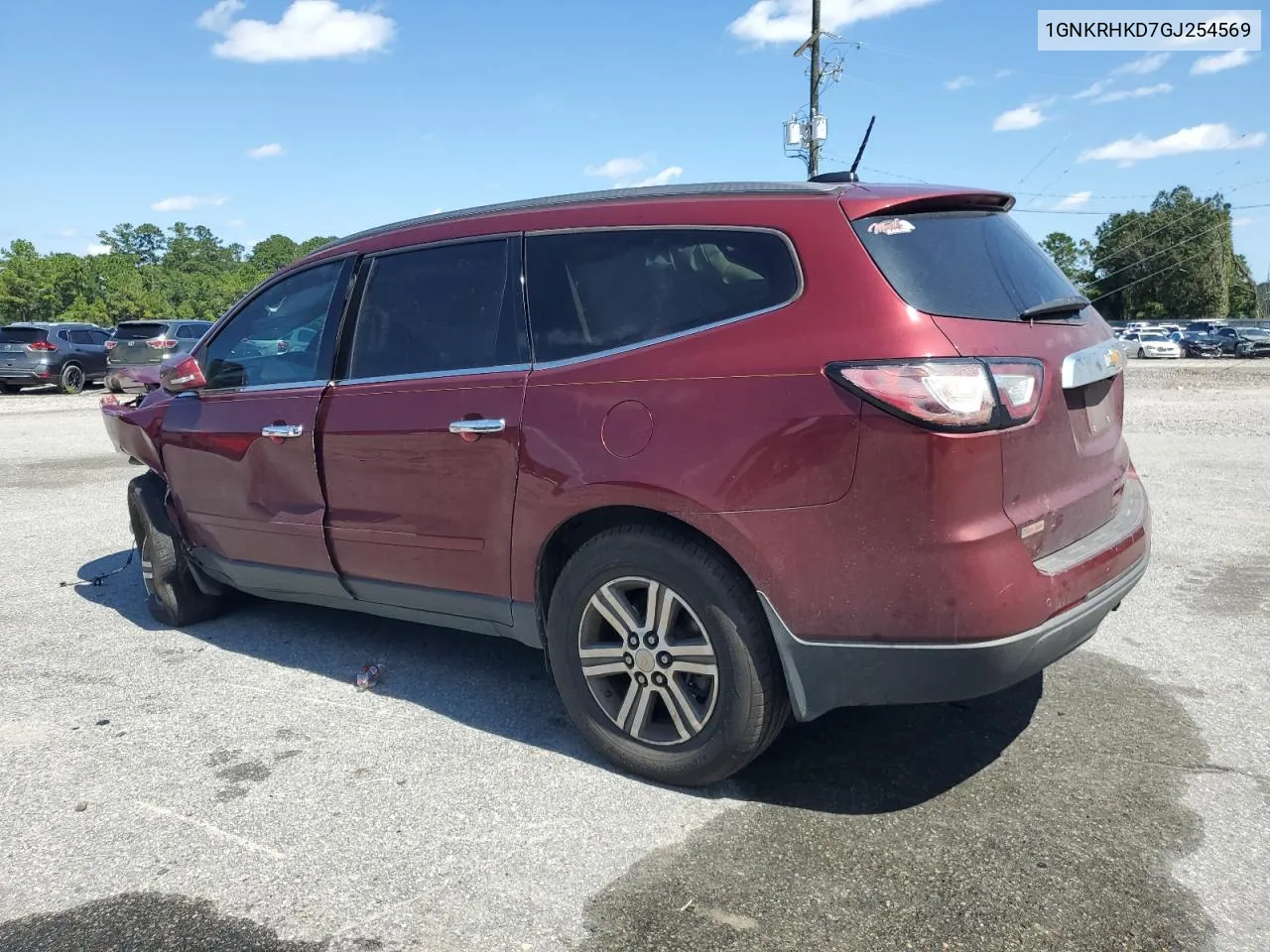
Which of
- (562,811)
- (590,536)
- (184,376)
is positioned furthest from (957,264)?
(184,376)

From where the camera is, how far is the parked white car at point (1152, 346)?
41.9m

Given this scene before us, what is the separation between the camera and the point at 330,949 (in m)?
2.39

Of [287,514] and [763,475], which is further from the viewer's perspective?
[287,514]

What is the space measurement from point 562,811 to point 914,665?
1.19 metres

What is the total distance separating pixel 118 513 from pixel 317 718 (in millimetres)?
5219

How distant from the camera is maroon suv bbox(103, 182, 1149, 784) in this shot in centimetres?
265

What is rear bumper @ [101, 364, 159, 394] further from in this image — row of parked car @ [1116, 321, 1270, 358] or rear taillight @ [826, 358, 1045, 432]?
row of parked car @ [1116, 321, 1270, 358]

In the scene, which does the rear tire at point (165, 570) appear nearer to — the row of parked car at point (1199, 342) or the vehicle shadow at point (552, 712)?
the vehicle shadow at point (552, 712)

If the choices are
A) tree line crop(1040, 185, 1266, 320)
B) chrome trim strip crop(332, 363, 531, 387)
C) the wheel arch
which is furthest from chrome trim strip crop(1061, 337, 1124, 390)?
tree line crop(1040, 185, 1266, 320)

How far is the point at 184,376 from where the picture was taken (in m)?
4.59

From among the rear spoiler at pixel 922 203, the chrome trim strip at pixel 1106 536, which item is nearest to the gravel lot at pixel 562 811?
the chrome trim strip at pixel 1106 536

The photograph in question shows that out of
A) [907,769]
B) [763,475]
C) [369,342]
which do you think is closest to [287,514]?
[369,342]

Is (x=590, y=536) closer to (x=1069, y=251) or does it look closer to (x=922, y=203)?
(x=922, y=203)

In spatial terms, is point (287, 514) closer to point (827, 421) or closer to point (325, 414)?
point (325, 414)
